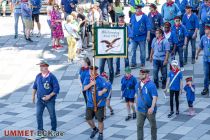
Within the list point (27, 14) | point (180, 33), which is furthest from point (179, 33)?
point (27, 14)

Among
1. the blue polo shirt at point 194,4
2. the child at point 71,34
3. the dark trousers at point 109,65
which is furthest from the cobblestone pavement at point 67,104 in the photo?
the blue polo shirt at point 194,4

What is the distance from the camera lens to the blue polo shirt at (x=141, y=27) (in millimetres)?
15859

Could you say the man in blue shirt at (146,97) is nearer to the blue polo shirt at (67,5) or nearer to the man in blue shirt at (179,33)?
the man in blue shirt at (179,33)

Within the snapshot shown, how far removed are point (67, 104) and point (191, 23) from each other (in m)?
4.92

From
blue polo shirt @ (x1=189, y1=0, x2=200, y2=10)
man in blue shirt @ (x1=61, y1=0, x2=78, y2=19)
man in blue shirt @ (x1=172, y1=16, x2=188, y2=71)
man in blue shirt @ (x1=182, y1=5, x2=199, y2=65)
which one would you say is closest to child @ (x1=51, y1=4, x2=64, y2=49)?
man in blue shirt @ (x1=61, y1=0, x2=78, y2=19)

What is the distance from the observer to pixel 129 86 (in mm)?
12148

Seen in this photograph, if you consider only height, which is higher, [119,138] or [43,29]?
[43,29]

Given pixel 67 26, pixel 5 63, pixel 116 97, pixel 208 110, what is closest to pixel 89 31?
pixel 67 26

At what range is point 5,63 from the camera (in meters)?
18.7

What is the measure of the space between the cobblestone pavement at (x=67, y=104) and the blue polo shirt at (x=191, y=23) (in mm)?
1245

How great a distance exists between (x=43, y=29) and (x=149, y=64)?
25.4 ft

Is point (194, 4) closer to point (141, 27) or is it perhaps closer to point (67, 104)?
point (141, 27)

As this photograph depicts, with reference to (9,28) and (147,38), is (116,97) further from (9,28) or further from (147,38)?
(9,28)

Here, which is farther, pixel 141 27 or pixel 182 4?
pixel 182 4
